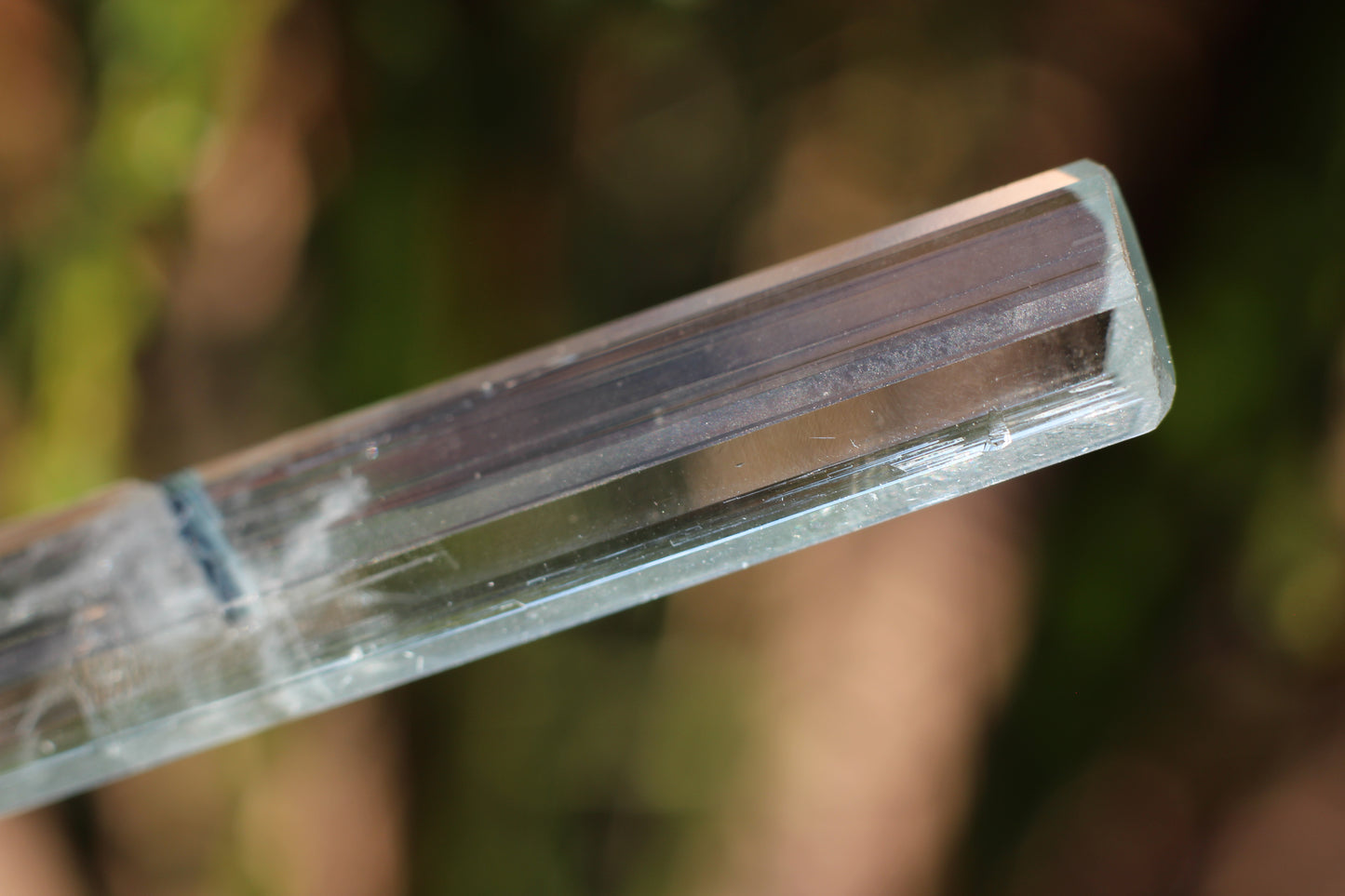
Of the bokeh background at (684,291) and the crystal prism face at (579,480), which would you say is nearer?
the crystal prism face at (579,480)

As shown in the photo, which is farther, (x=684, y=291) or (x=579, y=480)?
(x=684, y=291)

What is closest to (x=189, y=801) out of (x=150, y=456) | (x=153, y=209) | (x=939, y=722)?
(x=150, y=456)

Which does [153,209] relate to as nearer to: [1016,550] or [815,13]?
[815,13]

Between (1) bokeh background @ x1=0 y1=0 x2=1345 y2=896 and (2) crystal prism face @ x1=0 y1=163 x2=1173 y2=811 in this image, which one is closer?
(2) crystal prism face @ x1=0 y1=163 x2=1173 y2=811
